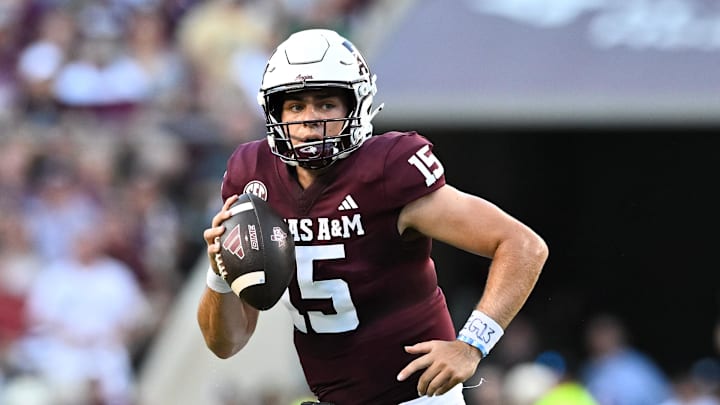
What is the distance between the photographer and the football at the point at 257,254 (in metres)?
4.00

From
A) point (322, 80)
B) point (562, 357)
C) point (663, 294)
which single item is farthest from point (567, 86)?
point (322, 80)

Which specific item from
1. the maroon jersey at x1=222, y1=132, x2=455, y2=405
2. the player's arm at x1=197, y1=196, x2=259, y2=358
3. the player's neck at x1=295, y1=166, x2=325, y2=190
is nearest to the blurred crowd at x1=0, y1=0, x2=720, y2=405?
the player's arm at x1=197, y1=196, x2=259, y2=358

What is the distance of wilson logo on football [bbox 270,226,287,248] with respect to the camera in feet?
13.2

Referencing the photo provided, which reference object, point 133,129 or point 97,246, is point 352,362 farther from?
point 133,129

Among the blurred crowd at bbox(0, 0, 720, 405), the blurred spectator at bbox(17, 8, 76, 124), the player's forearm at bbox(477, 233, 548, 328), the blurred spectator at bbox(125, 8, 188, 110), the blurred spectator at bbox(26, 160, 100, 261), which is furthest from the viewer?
the blurred spectator at bbox(17, 8, 76, 124)

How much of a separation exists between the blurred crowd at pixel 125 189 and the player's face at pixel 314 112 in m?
4.66

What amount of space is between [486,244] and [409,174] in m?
0.30

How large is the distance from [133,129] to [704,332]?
4.98 m

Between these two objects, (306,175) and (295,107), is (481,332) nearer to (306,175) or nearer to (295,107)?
(306,175)

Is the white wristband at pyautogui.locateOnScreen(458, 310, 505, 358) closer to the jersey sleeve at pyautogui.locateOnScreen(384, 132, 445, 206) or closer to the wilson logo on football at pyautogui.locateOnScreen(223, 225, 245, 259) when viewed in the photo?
the jersey sleeve at pyautogui.locateOnScreen(384, 132, 445, 206)

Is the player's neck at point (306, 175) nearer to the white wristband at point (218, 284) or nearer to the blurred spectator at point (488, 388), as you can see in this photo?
the white wristband at point (218, 284)

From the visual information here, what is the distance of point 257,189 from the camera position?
4309mm

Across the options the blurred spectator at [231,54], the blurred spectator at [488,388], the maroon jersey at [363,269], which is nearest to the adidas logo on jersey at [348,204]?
the maroon jersey at [363,269]

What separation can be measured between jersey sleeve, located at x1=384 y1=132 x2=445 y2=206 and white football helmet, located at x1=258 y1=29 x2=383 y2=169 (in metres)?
0.16
